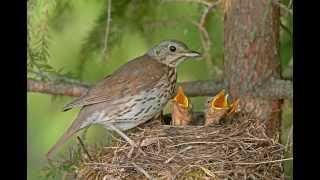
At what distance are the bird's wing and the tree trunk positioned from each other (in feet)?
0.81

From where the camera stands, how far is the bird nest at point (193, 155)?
2.96 metres

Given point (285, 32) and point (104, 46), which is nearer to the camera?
point (104, 46)

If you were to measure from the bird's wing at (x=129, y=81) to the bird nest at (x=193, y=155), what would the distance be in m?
0.14

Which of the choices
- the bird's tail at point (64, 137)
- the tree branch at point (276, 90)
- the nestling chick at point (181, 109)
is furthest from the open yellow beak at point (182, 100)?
the bird's tail at point (64, 137)

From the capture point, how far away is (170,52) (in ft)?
10.8

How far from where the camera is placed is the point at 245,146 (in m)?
3.08

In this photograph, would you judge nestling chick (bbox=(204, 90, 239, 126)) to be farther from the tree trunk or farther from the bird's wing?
the bird's wing

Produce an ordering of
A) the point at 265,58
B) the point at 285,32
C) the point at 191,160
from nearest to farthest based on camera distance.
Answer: the point at 191,160
the point at 265,58
the point at 285,32

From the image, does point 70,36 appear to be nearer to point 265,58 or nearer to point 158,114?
point 158,114

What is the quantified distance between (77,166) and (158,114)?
1.09 ft

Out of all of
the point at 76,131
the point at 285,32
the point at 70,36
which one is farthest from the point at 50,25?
the point at 285,32

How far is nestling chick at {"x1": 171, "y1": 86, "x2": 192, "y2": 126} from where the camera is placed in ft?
→ 10.5

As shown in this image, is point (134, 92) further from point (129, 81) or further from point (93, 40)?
point (93, 40)

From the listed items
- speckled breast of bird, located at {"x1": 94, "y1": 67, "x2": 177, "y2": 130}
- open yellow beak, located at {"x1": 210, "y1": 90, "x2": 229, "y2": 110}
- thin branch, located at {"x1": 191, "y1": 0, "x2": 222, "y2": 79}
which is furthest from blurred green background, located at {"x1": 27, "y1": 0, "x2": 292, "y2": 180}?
open yellow beak, located at {"x1": 210, "y1": 90, "x2": 229, "y2": 110}
